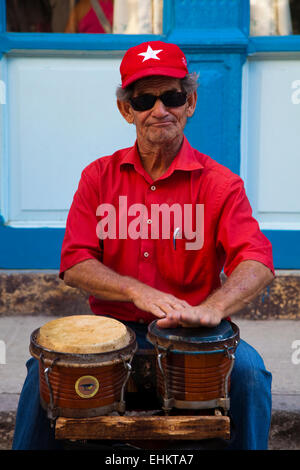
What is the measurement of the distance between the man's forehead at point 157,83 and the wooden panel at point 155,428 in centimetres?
144

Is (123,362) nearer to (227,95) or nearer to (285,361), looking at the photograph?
(285,361)

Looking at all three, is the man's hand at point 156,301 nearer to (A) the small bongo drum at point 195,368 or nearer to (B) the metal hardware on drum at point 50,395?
(A) the small bongo drum at point 195,368

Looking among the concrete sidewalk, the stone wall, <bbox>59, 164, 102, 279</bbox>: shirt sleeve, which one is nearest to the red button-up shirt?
<bbox>59, 164, 102, 279</bbox>: shirt sleeve

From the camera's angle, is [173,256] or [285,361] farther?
[285,361]

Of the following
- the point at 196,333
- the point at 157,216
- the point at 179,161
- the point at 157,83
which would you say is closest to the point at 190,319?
the point at 196,333

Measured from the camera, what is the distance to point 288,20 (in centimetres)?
425

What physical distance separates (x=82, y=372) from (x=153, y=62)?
53.7 inches

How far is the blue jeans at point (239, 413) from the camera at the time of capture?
2080 mm

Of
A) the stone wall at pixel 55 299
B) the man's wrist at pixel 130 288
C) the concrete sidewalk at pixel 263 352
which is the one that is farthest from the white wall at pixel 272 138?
the man's wrist at pixel 130 288

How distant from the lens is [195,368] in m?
1.92

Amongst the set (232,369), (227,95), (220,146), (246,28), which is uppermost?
(246,28)

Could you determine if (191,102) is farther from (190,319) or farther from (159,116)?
(190,319)

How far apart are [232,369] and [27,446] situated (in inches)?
32.0

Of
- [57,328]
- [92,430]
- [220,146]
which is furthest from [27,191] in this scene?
[92,430]
